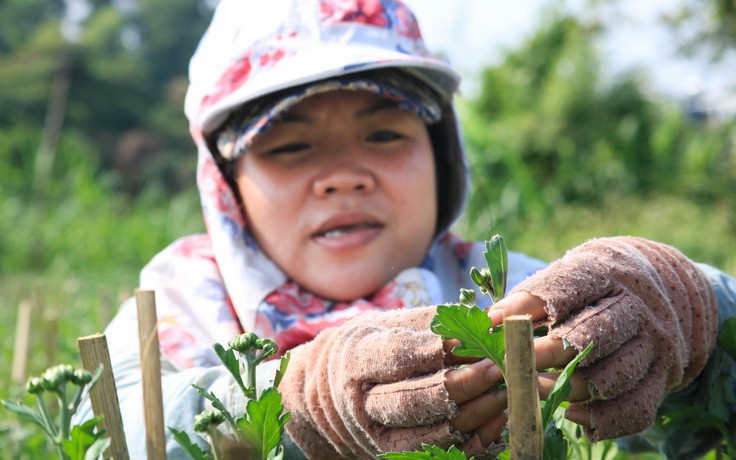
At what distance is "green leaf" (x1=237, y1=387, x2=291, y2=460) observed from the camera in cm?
69

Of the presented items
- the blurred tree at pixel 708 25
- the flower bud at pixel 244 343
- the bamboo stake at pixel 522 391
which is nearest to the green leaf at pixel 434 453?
the bamboo stake at pixel 522 391

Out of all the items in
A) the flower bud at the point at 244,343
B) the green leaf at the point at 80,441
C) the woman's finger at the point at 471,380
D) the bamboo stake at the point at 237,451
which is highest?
the flower bud at the point at 244,343

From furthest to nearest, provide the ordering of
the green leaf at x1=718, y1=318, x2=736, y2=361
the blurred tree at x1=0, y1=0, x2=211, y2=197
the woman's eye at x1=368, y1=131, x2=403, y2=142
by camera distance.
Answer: the blurred tree at x1=0, y1=0, x2=211, y2=197 → the woman's eye at x1=368, y1=131, x2=403, y2=142 → the green leaf at x1=718, y1=318, x2=736, y2=361

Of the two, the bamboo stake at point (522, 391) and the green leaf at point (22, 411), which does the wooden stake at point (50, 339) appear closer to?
the green leaf at point (22, 411)

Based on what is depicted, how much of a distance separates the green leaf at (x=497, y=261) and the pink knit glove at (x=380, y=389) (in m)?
0.08

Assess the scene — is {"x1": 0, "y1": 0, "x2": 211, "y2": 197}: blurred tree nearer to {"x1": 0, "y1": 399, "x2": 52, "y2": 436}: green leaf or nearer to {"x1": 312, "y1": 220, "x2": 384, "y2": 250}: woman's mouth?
{"x1": 312, "y1": 220, "x2": 384, "y2": 250}: woman's mouth

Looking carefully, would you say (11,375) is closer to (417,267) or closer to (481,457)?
(417,267)

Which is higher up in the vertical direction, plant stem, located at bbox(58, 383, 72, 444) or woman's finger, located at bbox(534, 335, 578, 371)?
plant stem, located at bbox(58, 383, 72, 444)

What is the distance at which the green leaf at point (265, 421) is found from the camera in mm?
686

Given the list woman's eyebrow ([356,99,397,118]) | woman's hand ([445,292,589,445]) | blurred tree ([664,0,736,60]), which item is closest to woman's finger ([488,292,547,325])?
woman's hand ([445,292,589,445])

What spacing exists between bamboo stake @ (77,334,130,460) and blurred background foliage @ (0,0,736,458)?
64 cm

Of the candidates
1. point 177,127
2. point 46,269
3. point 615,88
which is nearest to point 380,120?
point 46,269

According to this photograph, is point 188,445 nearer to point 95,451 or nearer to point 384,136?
point 95,451

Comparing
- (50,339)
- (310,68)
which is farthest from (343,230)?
(50,339)
